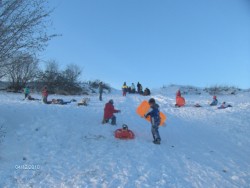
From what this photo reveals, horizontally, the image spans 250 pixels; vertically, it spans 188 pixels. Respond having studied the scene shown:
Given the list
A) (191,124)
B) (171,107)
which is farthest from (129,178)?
(171,107)

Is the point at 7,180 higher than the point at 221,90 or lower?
lower

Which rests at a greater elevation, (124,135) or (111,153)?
(124,135)

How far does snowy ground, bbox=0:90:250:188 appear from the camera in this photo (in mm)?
8266

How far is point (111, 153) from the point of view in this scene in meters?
10.5

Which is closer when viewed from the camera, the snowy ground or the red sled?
the snowy ground

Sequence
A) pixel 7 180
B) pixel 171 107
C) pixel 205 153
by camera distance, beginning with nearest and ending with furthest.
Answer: pixel 7 180, pixel 205 153, pixel 171 107

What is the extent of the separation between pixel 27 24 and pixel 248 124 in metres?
13.0

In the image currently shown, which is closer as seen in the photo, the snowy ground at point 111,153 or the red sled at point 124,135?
the snowy ground at point 111,153

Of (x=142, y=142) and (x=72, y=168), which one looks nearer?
(x=72, y=168)

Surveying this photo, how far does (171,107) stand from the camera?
23875mm

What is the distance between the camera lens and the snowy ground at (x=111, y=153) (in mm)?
8266

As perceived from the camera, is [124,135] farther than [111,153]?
Yes

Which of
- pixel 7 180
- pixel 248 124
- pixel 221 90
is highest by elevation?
pixel 221 90

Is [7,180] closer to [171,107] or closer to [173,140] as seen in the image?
[173,140]
